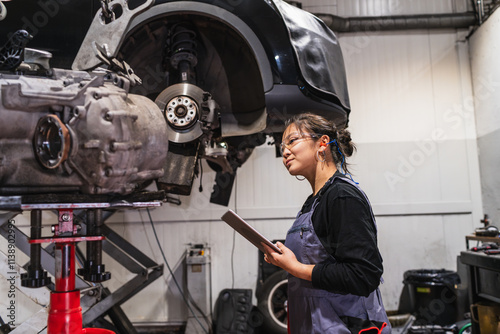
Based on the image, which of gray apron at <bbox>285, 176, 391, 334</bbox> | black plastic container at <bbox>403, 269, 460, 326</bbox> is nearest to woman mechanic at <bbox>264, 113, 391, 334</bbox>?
gray apron at <bbox>285, 176, 391, 334</bbox>

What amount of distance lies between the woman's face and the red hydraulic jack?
2.38ft

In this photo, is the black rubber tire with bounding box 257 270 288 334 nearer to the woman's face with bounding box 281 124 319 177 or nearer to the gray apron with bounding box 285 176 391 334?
the gray apron with bounding box 285 176 391 334

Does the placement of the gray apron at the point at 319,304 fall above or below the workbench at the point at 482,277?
above

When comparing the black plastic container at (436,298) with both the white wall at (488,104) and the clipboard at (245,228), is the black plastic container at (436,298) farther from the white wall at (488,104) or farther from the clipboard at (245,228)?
the clipboard at (245,228)

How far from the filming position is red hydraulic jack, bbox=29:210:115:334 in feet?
3.55

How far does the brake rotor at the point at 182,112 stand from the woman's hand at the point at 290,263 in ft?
2.84

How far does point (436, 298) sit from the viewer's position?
3840mm

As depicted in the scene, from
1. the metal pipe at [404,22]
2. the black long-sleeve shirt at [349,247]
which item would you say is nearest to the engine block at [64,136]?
the black long-sleeve shirt at [349,247]

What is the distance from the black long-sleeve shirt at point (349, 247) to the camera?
45.4 inches

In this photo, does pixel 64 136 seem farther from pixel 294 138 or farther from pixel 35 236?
pixel 294 138

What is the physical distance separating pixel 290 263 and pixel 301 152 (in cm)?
41

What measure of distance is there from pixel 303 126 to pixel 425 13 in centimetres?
434

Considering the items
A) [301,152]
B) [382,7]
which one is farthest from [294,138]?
[382,7]

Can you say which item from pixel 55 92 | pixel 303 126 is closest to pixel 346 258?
pixel 303 126
